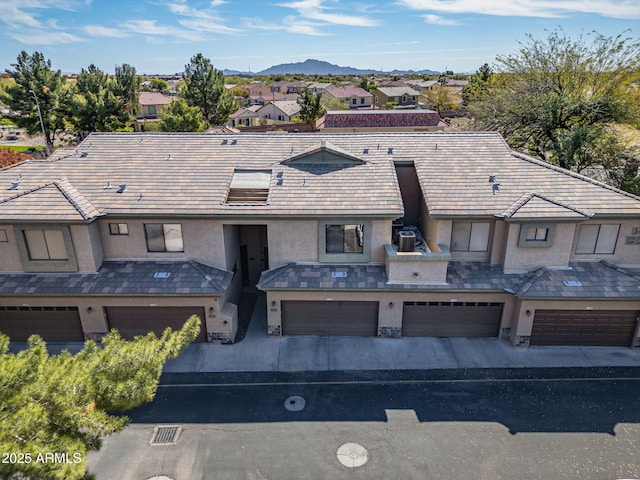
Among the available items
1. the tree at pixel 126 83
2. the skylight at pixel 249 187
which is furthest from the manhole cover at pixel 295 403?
the tree at pixel 126 83

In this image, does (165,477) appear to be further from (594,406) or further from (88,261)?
(594,406)

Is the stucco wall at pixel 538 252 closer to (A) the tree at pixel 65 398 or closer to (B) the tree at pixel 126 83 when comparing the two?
(A) the tree at pixel 65 398

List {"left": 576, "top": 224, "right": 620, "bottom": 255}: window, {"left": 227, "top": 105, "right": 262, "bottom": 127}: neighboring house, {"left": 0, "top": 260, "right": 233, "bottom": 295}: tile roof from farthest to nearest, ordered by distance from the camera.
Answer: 1. {"left": 227, "top": 105, "right": 262, "bottom": 127}: neighboring house
2. {"left": 576, "top": 224, "right": 620, "bottom": 255}: window
3. {"left": 0, "top": 260, "right": 233, "bottom": 295}: tile roof

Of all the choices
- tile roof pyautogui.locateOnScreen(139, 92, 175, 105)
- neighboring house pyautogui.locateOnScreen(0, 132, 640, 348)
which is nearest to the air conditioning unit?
neighboring house pyautogui.locateOnScreen(0, 132, 640, 348)

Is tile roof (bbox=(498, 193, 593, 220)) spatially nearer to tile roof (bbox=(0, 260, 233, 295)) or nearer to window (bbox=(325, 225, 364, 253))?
window (bbox=(325, 225, 364, 253))

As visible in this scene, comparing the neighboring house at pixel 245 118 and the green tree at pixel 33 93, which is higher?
the green tree at pixel 33 93
